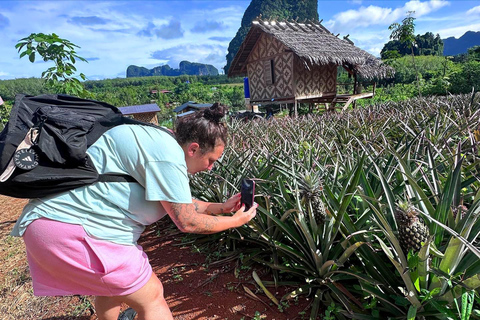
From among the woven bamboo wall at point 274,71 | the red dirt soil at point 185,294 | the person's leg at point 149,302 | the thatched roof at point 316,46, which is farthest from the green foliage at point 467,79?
the person's leg at point 149,302

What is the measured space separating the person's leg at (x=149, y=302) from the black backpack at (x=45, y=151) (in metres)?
0.54

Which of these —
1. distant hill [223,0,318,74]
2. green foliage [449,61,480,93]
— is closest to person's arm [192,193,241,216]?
green foliage [449,61,480,93]

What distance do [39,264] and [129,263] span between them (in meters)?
0.41

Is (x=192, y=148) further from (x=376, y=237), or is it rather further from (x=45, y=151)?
(x=376, y=237)

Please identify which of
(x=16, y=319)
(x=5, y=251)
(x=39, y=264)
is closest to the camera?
(x=39, y=264)

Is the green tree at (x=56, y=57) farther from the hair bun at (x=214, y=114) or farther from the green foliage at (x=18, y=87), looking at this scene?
the green foliage at (x=18, y=87)

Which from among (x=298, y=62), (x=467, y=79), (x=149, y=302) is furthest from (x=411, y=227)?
(x=467, y=79)

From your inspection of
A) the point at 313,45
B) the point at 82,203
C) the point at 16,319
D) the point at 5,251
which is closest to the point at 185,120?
the point at 82,203

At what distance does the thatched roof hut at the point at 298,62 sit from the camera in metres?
12.7

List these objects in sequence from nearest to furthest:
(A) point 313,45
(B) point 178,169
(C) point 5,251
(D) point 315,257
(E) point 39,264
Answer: (B) point 178,169 → (E) point 39,264 → (D) point 315,257 → (C) point 5,251 → (A) point 313,45

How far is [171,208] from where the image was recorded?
3.80 ft

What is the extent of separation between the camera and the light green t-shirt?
1117 mm

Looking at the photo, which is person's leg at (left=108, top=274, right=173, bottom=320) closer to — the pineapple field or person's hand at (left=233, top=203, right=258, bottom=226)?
person's hand at (left=233, top=203, right=258, bottom=226)

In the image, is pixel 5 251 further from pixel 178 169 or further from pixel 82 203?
pixel 178 169
